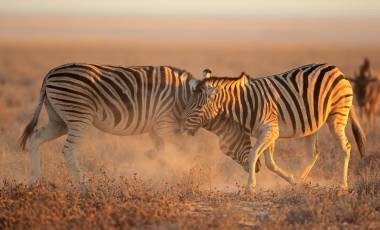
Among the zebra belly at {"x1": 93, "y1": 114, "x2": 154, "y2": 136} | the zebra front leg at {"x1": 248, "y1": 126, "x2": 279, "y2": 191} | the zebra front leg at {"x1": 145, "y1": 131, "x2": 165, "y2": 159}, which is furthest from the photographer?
the zebra front leg at {"x1": 145, "y1": 131, "x2": 165, "y2": 159}

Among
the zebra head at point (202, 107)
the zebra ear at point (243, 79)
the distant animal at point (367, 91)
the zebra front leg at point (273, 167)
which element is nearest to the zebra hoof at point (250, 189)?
the zebra front leg at point (273, 167)

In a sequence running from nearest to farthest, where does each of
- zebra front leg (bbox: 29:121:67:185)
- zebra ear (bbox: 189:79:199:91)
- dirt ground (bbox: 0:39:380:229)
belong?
dirt ground (bbox: 0:39:380:229) < zebra ear (bbox: 189:79:199:91) < zebra front leg (bbox: 29:121:67:185)

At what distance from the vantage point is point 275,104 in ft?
29.5

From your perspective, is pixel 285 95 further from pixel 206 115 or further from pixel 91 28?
pixel 91 28

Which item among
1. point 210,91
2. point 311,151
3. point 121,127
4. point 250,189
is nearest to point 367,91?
point 311,151

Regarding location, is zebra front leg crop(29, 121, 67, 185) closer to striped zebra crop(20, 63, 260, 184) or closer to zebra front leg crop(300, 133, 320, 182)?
striped zebra crop(20, 63, 260, 184)

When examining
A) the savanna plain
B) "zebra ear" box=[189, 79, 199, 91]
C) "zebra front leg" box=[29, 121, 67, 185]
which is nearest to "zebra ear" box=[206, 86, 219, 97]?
"zebra ear" box=[189, 79, 199, 91]

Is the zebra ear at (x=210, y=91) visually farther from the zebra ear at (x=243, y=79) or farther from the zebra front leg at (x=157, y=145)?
the zebra front leg at (x=157, y=145)

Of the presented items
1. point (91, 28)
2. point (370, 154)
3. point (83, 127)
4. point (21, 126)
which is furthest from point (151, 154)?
point (91, 28)

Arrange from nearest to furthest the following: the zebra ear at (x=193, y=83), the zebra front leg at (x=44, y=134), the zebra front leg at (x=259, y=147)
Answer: the zebra front leg at (x=259, y=147) → the zebra ear at (x=193, y=83) → the zebra front leg at (x=44, y=134)

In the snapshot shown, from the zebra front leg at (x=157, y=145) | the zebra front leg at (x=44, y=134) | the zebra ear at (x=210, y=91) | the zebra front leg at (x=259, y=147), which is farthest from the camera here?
the zebra front leg at (x=157, y=145)

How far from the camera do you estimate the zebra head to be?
8.86m

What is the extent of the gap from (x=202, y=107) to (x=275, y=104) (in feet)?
3.29

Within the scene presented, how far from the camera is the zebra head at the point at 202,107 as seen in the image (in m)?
8.86
